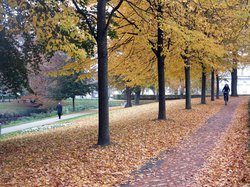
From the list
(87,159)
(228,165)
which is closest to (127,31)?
(87,159)

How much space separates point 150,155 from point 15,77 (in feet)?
23.6

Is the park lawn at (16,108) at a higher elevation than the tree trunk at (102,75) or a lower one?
lower

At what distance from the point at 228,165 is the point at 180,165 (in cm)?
106

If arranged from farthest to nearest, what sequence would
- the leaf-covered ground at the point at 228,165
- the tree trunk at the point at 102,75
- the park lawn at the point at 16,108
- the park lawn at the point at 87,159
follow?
the park lawn at the point at 16,108
the tree trunk at the point at 102,75
the park lawn at the point at 87,159
the leaf-covered ground at the point at 228,165

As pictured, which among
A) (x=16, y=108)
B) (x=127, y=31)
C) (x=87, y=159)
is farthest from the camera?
(x=16, y=108)

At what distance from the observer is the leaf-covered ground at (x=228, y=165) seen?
5.92 meters

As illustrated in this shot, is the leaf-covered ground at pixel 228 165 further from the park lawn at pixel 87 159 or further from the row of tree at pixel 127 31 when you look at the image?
the row of tree at pixel 127 31

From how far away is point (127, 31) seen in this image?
47.0ft

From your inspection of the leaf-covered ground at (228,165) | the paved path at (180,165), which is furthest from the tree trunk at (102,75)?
the leaf-covered ground at (228,165)

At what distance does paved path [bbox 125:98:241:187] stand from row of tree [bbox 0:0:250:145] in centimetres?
228

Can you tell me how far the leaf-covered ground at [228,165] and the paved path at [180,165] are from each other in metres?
0.20

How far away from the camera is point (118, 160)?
306 inches

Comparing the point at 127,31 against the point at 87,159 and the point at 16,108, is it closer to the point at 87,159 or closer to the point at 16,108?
the point at 87,159

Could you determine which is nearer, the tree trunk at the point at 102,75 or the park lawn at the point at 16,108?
the tree trunk at the point at 102,75
